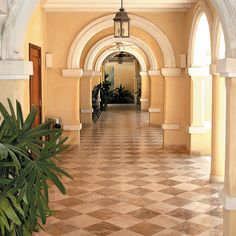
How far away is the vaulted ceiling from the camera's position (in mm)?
9625

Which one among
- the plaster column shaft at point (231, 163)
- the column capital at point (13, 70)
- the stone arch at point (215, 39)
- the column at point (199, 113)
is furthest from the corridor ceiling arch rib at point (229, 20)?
the column at point (199, 113)

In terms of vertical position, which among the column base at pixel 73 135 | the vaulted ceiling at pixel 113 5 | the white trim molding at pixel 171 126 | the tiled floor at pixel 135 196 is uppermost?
the vaulted ceiling at pixel 113 5

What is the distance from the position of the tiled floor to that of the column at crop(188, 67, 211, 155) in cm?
35

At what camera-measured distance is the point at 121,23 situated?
7.97 m

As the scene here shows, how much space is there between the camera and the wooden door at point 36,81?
881 cm

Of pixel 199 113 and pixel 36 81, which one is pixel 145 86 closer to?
pixel 199 113

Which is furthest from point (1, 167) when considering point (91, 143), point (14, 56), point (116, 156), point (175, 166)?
point (91, 143)

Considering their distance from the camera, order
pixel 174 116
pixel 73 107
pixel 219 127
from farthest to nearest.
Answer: pixel 73 107 < pixel 174 116 < pixel 219 127

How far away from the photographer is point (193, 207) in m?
6.00

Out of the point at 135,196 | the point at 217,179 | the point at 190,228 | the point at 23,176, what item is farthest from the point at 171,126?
the point at 23,176

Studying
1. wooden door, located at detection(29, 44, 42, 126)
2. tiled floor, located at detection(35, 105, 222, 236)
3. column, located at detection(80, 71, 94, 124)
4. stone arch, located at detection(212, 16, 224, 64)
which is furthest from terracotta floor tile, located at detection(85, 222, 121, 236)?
column, located at detection(80, 71, 94, 124)

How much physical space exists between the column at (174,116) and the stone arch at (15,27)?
6.38 meters

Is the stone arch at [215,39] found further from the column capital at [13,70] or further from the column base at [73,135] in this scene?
the column base at [73,135]

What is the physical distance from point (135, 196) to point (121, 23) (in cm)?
319
